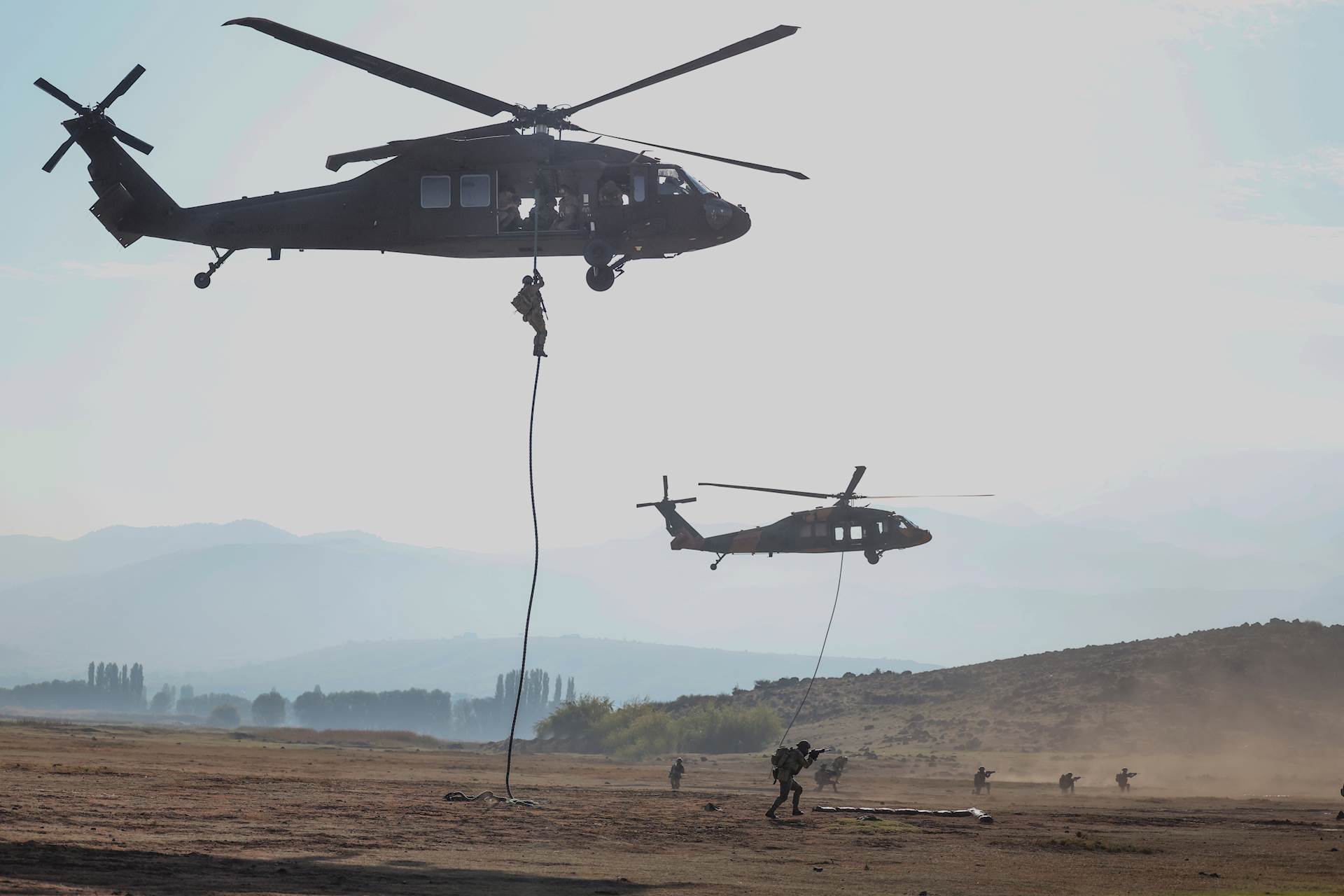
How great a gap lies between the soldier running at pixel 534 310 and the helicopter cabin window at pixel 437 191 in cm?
306

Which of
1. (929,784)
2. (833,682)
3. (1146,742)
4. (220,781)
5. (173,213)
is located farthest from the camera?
(833,682)

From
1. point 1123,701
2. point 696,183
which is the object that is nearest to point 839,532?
point 696,183

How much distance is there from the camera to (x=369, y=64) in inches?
825

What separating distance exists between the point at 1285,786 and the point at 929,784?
549 inches

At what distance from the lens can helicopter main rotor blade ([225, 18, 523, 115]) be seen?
20.5 meters

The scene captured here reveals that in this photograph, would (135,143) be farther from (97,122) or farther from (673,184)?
(673,184)

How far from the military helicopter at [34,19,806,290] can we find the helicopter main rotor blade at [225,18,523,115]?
49 millimetres

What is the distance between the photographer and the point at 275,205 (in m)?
23.8

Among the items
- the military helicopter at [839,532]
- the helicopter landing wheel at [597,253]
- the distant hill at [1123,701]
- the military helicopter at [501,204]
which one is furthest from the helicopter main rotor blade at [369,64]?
the distant hill at [1123,701]

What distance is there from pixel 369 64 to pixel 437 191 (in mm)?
2569

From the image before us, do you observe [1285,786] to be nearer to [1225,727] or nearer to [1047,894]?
[1225,727]

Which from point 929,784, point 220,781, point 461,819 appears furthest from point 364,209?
point 929,784

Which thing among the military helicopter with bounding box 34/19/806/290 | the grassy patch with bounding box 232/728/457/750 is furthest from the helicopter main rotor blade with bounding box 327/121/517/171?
the grassy patch with bounding box 232/728/457/750

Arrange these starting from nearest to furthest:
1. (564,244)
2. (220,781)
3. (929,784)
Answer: (564,244), (220,781), (929,784)
